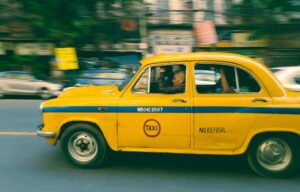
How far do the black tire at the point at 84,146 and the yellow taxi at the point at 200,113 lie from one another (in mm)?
21

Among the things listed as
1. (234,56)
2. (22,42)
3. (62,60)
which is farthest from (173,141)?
(22,42)

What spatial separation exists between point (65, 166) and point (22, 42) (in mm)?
18383

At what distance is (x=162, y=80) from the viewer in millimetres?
6387

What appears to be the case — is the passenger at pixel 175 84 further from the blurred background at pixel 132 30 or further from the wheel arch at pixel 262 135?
the blurred background at pixel 132 30

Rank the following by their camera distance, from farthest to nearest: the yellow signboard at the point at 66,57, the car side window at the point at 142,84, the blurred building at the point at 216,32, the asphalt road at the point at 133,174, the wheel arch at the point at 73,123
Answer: the blurred building at the point at 216,32, the yellow signboard at the point at 66,57, the wheel arch at the point at 73,123, the car side window at the point at 142,84, the asphalt road at the point at 133,174

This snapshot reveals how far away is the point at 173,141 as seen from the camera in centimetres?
625

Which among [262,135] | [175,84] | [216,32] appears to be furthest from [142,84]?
[216,32]

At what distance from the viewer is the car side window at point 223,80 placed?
6.19m

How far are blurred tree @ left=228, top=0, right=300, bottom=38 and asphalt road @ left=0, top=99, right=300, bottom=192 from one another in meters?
17.0

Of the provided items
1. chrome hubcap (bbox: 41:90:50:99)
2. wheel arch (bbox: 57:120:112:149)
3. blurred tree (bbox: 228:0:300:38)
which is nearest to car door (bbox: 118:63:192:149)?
wheel arch (bbox: 57:120:112:149)

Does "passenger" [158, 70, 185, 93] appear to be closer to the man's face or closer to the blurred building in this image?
the man's face

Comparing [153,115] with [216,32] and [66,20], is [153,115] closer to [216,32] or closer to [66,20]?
[66,20]

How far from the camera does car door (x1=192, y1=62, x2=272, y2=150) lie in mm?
6055

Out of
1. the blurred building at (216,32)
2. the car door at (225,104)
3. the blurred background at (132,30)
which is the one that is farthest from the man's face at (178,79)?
the blurred building at (216,32)
